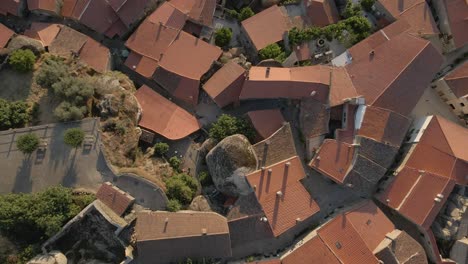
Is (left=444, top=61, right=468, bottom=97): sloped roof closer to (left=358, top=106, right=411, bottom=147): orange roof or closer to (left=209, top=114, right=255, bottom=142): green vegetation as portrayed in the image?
(left=358, top=106, right=411, bottom=147): orange roof

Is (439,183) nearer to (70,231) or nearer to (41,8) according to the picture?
(70,231)

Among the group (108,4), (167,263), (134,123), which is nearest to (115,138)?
(134,123)

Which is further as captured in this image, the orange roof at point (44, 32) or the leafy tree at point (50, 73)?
the orange roof at point (44, 32)

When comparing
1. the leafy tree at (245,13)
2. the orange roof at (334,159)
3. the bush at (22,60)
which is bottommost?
the orange roof at (334,159)

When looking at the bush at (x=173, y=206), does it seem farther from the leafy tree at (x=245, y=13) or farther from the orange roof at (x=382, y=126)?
the leafy tree at (x=245, y=13)

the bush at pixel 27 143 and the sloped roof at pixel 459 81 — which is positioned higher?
the sloped roof at pixel 459 81

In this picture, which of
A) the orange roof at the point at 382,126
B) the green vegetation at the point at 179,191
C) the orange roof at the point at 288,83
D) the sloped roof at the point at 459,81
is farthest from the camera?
the sloped roof at the point at 459,81

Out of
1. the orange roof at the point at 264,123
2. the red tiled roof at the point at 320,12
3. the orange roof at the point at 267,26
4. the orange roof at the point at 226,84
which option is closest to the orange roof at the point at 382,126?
the orange roof at the point at 264,123
